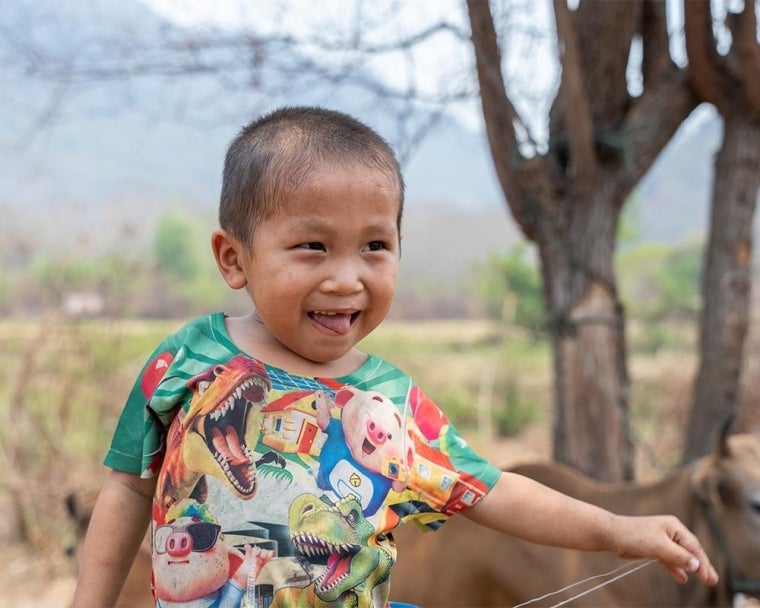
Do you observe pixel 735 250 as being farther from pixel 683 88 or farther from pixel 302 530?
pixel 302 530

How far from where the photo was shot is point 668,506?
3.80 m

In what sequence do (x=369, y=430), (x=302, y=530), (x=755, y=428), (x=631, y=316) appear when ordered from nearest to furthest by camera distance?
(x=302, y=530), (x=369, y=430), (x=755, y=428), (x=631, y=316)

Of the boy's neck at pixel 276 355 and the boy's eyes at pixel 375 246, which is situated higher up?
the boy's eyes at pixel 375 246

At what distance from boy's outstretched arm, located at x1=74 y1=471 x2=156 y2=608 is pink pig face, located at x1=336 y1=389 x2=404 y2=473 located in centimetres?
40

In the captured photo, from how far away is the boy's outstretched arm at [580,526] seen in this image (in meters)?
1.69

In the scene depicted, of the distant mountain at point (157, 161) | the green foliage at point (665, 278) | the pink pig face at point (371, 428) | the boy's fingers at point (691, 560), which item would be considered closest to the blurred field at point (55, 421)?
the distant mountain at point (157, 161)

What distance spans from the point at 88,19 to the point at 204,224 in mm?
44700

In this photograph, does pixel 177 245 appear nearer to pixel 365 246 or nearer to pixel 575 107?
pixel 575 107

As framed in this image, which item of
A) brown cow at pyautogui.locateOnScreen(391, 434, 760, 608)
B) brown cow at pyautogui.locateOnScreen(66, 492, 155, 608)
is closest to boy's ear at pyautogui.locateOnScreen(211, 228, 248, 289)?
brown cow at pyautogui.locateOnScreen(66, 492, 155, 608)

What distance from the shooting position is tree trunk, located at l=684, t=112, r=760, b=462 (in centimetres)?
459

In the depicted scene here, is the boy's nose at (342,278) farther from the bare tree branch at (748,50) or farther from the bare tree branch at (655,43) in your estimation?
the bare tree branch at (655,43)

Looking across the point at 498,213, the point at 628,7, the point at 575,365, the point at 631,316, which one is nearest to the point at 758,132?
the point at 628,7

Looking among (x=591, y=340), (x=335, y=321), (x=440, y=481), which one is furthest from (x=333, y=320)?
Result: (x=591, y=340)

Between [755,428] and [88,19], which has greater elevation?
[88,19]
